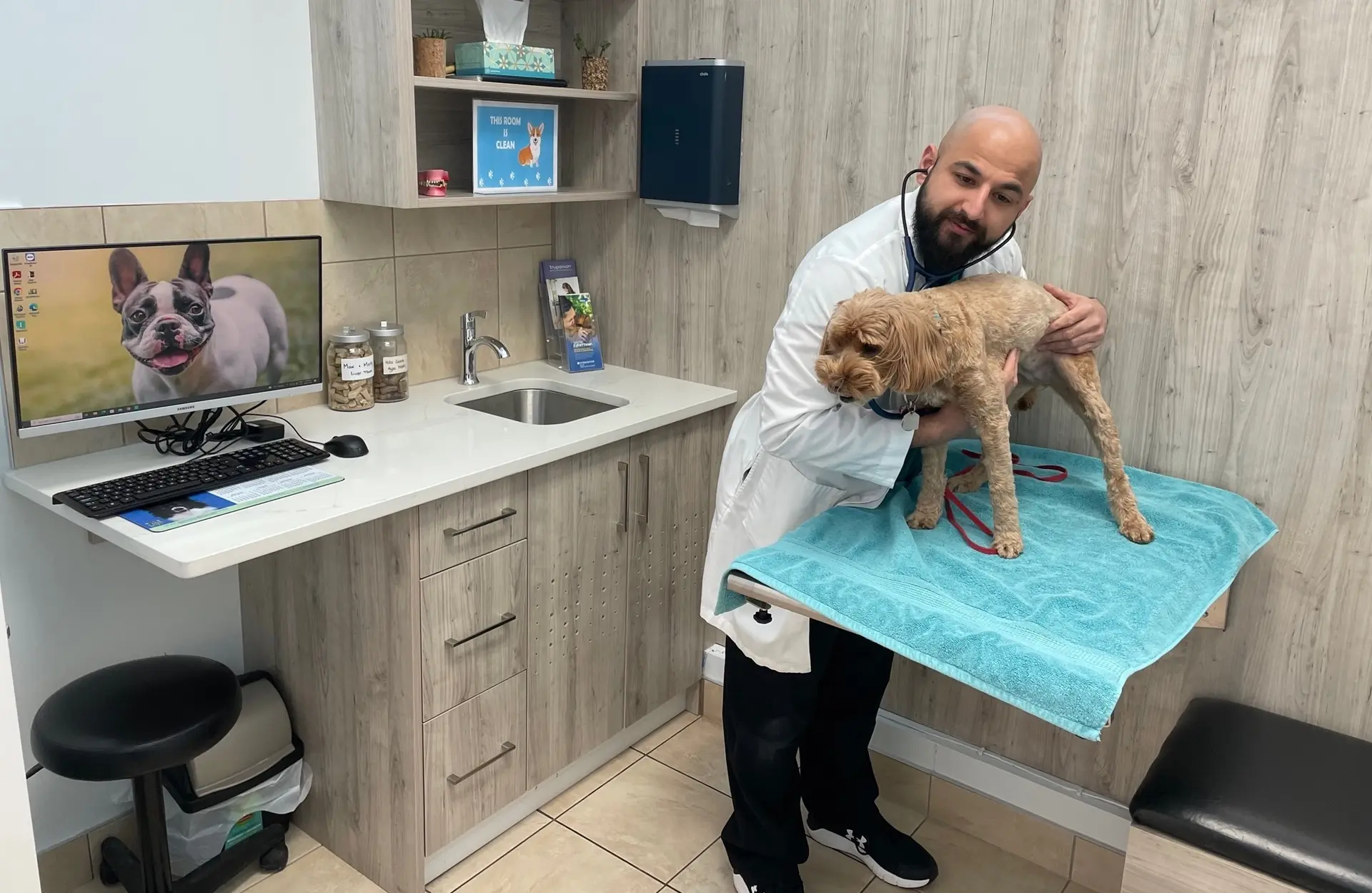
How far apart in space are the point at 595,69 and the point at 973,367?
149cm

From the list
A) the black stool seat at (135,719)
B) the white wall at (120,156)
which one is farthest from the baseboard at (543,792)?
the white wall at (120,156)

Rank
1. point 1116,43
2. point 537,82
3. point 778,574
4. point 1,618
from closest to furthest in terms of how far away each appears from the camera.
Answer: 1. point 1,618
2. point 778,574
3. point 1116,43
4. point 537,82

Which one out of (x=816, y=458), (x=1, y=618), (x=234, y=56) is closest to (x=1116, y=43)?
(x=816, y=458)

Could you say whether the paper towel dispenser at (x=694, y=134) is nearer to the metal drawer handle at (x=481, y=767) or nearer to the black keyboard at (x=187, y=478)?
the black keyboard at (x=187, y=478)

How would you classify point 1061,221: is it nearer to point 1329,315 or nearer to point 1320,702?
point 1329,315

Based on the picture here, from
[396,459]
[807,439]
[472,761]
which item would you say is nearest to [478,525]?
[396,459]

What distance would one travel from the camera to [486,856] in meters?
2.29

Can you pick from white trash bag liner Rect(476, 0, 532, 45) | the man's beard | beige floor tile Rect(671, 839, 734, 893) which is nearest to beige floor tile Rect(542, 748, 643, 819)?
beige floor tile Rect(671, 839, 734, 893)

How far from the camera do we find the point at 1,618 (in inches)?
45.4

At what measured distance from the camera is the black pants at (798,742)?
2.00 meters

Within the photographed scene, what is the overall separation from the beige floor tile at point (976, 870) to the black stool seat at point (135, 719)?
141cm

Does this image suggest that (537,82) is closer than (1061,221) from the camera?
No

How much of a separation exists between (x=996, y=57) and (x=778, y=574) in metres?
1.23

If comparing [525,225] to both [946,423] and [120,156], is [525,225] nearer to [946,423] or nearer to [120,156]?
[120,156]
